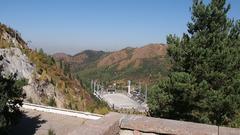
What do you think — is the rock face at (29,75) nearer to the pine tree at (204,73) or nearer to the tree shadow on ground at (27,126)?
the tree shadow on ground at (27,126)

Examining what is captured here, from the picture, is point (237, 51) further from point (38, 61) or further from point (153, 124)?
point (38, 61)

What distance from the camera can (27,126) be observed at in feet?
59.2

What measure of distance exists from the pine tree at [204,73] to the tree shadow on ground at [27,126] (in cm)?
686

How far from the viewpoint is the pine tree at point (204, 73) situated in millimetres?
13727

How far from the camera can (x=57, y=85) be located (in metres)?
32.1

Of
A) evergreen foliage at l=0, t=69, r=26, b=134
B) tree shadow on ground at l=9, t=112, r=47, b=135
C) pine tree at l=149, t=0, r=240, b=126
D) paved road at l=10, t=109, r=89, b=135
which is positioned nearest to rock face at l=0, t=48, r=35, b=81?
paved road at l=10, t=109, r=89, b=135

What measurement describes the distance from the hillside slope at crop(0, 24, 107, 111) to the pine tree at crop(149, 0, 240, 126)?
11896 millimetres

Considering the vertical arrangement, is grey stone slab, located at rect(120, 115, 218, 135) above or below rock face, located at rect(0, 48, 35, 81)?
below

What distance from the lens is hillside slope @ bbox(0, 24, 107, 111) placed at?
2644cm

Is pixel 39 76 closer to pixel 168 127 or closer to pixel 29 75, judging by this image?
pixel 29 75

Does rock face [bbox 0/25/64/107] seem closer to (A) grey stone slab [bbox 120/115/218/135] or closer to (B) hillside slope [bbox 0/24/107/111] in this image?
(B) hillside slope [bbox 0/24/107/111]

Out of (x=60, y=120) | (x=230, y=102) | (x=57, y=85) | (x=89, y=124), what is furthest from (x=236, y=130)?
(x=57, y=85)

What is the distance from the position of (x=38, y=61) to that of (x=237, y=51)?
74.6 ft

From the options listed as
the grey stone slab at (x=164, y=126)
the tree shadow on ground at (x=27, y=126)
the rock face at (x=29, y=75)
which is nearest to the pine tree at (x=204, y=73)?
the tree shadow on ground at (x=27, y=126)
